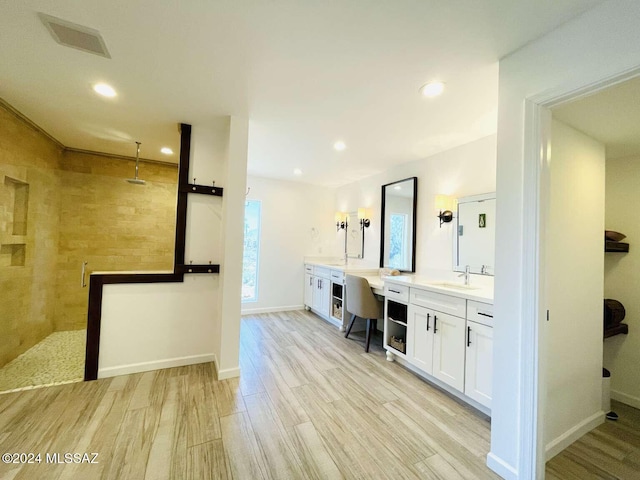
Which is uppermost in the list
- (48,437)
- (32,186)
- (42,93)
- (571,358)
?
(42,93)

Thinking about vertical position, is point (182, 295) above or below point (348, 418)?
above

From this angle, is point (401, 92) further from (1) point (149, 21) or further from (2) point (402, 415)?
(2) point (402, 415)

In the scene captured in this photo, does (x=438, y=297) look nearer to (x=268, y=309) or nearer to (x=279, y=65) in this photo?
(x=279, y=65)

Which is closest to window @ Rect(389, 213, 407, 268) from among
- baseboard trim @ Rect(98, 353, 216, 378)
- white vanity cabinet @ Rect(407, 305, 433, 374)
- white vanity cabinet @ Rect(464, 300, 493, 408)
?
white vanity cabinet @ Rect(407, 305, 433, 374)

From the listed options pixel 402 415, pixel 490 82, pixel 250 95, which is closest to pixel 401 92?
pixel 490 82

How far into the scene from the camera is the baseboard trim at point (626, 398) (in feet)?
7.20

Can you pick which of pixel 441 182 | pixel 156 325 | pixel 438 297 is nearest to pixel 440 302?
pixel 438 297

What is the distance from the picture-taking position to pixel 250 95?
2080 millimetres

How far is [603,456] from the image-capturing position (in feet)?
5.40

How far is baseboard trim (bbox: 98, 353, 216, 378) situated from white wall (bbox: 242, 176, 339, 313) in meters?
1.78

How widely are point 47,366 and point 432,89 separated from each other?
421 centimetres

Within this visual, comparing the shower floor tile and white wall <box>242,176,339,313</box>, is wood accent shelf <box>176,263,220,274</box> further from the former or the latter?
white wall <box>242,176,339,313</box>

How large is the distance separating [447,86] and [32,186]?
13.4ft

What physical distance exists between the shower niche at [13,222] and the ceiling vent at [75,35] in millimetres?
1758
